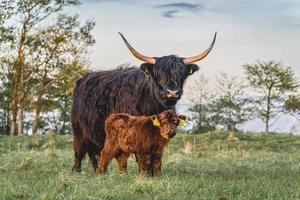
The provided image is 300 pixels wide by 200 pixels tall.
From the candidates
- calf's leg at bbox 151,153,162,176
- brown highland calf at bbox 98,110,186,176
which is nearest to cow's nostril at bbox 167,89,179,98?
brown highland calf at bbox 98,110,186,176

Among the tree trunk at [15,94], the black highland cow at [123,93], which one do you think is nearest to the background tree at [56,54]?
the tree trunk at [15,94]

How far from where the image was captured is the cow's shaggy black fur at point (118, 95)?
408 inches

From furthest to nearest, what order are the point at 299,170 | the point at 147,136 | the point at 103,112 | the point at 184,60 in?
the point at 299,170 < the point at 103,112 < the point at 184,60 < the point at 147,136

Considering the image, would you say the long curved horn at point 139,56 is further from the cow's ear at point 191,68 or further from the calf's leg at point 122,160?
the calf's leg at point 122,160

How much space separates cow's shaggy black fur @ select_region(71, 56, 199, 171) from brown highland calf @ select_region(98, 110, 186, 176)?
640mm

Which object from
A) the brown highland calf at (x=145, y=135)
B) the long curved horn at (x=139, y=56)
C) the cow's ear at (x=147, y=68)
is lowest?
the brown highland calf at (x=145, y=135)

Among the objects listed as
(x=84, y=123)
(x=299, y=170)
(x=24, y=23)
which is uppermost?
(x=24, y=23)

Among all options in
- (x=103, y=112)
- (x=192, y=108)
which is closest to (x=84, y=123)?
(x=103, y=112)

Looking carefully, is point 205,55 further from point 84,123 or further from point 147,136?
point 84,123

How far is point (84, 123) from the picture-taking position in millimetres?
12109

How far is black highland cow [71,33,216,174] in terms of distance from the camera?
1032 centimetres

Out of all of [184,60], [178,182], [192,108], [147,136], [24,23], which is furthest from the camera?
[192,108]

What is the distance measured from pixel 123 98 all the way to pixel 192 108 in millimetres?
40048

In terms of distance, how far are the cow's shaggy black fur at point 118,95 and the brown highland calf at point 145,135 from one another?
640 mm
